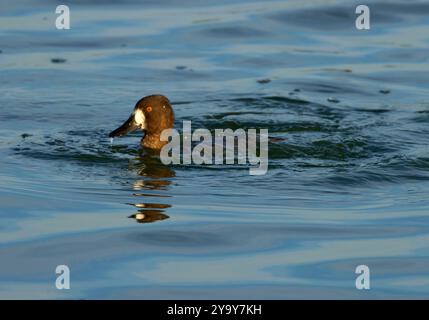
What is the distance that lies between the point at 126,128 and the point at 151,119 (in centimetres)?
29

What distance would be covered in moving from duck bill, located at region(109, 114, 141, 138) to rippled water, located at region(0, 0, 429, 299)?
0.54ft

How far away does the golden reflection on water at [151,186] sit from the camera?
9.77 m

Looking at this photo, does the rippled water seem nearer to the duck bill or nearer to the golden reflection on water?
the golden reflection on water

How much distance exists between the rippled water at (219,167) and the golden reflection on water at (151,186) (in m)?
0.03

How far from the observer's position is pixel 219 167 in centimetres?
1138

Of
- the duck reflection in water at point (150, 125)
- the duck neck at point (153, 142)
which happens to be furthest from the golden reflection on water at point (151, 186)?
the duck neck at point (153, 142)

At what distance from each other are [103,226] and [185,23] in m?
9.07

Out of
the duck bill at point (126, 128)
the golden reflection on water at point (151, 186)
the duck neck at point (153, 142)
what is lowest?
the golden reflection on water at point (151, 186)

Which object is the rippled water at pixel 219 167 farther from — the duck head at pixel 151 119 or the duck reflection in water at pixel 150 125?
the duck head at pixel 151 119

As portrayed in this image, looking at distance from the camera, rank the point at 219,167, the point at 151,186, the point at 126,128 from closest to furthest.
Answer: the point at 151,186, the point at 219,167, the point at 126,128

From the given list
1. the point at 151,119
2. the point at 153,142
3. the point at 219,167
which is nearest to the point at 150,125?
the point at 151,119

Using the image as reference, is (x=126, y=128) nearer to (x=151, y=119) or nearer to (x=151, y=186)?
(x=151, y=119)

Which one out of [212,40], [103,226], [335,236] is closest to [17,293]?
[103,226]

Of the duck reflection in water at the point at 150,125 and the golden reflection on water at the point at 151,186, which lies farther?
the duck reflection in water at the point at 150,125
